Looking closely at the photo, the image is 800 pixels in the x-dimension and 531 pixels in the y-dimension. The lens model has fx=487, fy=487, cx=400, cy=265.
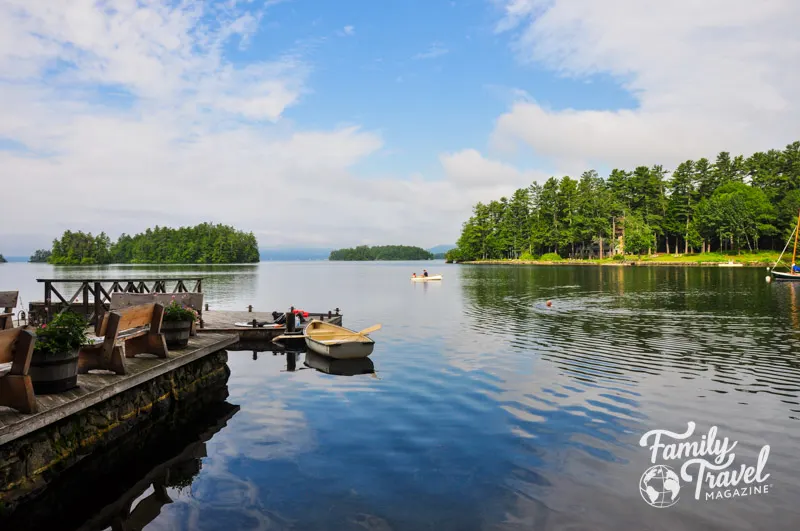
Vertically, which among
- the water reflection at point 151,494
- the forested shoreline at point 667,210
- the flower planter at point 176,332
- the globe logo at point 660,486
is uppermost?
the forested shoreline at point 667,210

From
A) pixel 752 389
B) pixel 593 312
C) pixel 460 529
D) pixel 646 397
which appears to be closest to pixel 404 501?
pixel 460 529

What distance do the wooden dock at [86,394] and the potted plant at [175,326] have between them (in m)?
0.33

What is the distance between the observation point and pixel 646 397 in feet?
44.6

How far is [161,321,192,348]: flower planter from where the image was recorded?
13.5 m

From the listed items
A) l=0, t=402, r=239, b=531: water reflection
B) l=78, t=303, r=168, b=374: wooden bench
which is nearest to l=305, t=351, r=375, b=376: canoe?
l=0, t=402, r=239, b=531: water reflection

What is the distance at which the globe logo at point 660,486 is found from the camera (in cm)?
788

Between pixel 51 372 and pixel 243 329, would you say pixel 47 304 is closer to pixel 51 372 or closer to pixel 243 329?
pixel 243 329

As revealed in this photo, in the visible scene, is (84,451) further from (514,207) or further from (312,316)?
(514,207)

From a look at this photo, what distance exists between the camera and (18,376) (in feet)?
24.4

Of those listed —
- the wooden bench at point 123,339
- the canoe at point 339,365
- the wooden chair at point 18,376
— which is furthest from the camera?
the canoe at point 339,365

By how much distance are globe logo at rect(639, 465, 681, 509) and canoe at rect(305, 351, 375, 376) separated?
10567 millimetres

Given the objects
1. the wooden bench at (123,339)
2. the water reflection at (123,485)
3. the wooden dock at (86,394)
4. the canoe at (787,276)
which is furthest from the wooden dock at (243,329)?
the canoe at (787,276)

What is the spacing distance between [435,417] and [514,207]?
481 feet

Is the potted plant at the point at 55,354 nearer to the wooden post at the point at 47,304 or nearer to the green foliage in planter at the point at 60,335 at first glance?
the green foliage in planter at the point at 60,335
